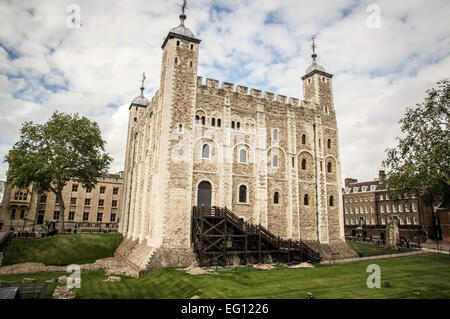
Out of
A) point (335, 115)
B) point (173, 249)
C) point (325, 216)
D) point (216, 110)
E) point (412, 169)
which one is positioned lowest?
point (173, 249)

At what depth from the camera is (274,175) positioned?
1094 inches

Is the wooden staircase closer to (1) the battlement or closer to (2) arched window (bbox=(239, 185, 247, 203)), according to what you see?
(2) arched window (bbox=(239, 185, 247, 203))

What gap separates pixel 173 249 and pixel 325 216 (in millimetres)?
16635

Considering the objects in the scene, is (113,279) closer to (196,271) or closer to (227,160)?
(196,271)

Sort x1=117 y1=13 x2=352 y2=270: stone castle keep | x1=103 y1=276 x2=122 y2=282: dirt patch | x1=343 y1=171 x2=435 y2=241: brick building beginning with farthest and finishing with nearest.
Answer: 1. x1=343 y1=171 x2=435 y2=241: brick building
2. x1=117 y1=13 x2=352 y2=270: stone castle keep
3. x1=103 y1=276 x2=122 y2=282: dirt patch

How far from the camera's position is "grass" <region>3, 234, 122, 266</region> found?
24031 mm

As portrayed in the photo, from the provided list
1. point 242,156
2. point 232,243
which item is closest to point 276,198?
point 242,156

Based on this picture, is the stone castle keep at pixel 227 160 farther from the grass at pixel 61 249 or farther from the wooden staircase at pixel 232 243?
the grass at pixel 61 249

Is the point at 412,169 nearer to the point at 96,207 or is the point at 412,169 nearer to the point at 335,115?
the point at 335,115

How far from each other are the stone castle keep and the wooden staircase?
3.31 feet

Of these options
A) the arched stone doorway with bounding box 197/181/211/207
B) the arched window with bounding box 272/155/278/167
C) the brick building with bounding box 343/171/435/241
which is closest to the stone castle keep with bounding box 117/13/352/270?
the arched stone doorway with bounding box 197/181/211/207

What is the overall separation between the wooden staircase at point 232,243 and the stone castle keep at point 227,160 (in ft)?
3.31

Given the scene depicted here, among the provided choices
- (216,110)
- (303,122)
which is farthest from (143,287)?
(303,122)

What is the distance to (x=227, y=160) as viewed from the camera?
83.8 ft
